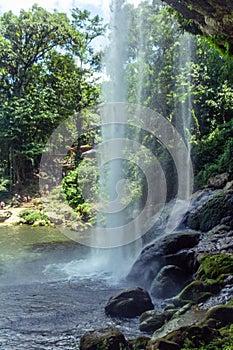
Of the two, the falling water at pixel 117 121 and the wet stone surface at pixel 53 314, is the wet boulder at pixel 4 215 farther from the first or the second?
the wet stone surface at pixel 53 314

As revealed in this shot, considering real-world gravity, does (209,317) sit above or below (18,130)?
below

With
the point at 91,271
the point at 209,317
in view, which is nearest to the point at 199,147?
the point at 91,271

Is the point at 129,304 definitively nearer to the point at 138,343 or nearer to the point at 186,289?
the point at 186,289

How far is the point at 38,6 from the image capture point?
981 inches

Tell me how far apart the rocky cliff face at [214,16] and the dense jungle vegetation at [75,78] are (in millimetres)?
7694

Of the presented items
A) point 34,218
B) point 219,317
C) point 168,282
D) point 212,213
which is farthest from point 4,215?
point 219,317

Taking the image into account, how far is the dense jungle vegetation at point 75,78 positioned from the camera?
15.6 m

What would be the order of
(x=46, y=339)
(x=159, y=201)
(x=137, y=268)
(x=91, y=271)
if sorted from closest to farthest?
(x=46, y=339)
(x=137, y=268)
(x=91, y=271)
(x=159, y=201)

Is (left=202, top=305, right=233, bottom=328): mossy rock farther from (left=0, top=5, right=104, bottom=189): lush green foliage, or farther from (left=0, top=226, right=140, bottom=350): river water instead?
(left=0, top=5, right=104, bottom=189): lush green foliage

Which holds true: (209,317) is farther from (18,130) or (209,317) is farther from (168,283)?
(18,130)

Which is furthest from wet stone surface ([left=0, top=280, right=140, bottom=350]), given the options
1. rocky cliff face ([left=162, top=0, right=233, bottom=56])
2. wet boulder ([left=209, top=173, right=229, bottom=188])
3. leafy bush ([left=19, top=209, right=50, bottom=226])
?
leafy bush ([left=19, top=209, right=50, bottom=226])

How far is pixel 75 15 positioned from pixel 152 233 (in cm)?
2067

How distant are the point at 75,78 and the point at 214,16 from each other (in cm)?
2125

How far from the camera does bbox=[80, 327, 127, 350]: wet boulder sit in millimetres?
4770
